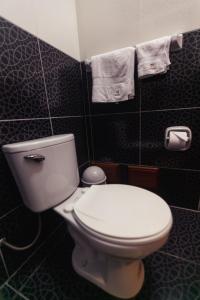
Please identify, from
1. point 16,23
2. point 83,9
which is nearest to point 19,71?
point 16,23

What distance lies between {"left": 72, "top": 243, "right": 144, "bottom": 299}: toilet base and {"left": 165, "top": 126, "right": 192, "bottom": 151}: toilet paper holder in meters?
0.72

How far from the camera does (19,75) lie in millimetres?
775

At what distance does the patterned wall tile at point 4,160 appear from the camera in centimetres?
73

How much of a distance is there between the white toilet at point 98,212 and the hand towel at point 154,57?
65 centimetres

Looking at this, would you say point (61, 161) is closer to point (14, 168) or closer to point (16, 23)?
point (14, 168)

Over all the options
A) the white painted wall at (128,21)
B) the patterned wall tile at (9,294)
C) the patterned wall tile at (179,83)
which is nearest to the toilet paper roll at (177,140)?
the patterned wall tile at (179,83)

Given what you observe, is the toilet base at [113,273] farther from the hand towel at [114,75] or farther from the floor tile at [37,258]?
the hand towel at [114,75]

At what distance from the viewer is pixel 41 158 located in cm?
70

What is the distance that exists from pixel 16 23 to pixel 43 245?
127cm

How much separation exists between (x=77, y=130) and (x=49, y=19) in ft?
2.40

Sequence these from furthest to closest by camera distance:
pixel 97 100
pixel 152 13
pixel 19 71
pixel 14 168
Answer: pixel 97 100, pixel 152 13, pixel 19 71, pixel 14 168

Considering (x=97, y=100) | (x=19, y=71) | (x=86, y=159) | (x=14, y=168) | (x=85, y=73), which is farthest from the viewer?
(x=86, y=159)

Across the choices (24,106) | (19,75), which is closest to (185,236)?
(24,106)

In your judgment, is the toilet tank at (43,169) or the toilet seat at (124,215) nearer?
the toilet seat at (124,215)
